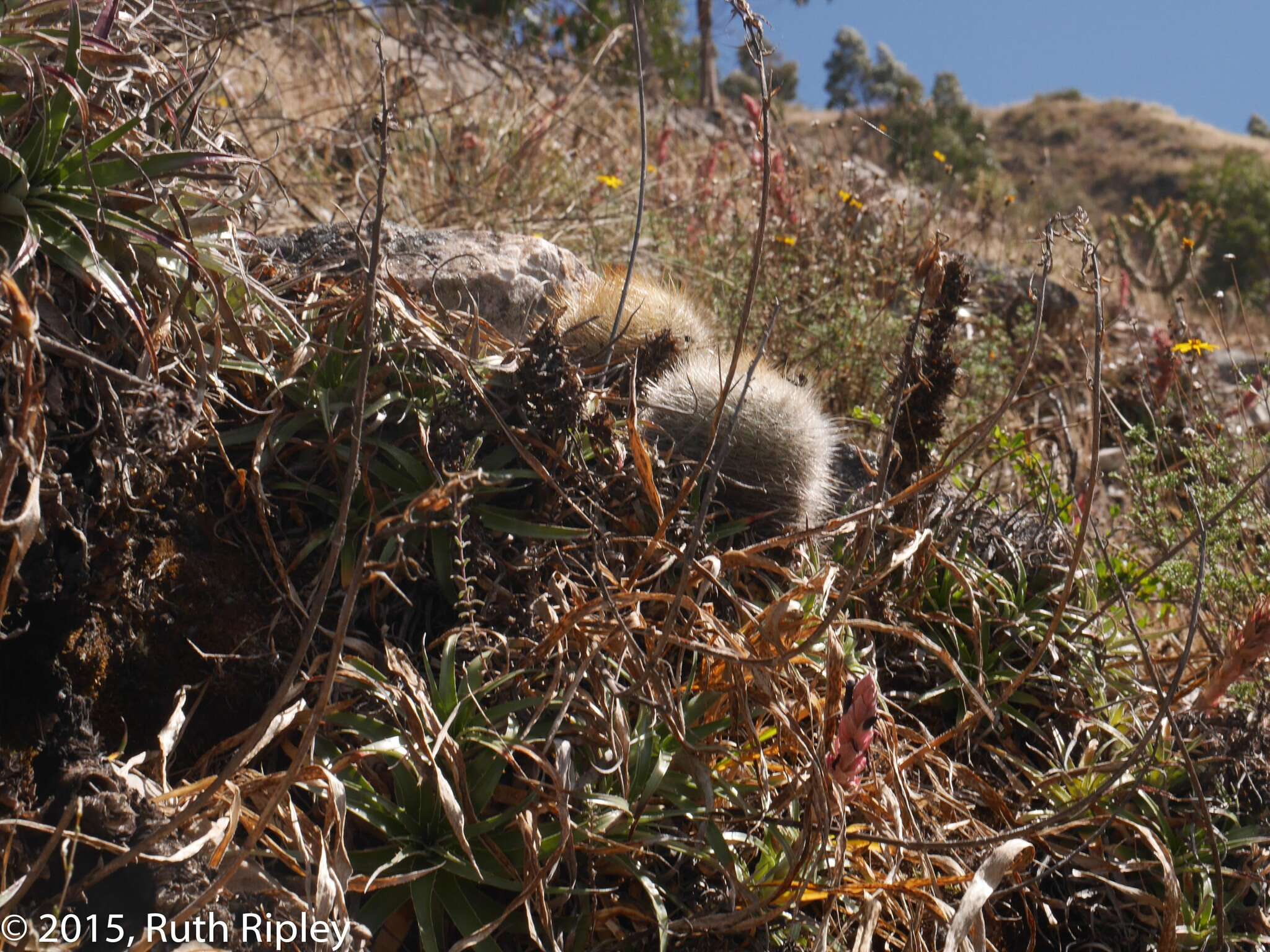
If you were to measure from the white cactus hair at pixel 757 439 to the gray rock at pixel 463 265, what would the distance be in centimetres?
47

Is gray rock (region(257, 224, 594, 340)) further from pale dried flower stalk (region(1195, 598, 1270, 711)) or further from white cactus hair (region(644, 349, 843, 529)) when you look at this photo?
pale dried flower stalk (region(1195, 598, 1270, 711))

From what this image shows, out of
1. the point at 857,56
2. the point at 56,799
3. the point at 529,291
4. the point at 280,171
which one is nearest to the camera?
the point at 56,799

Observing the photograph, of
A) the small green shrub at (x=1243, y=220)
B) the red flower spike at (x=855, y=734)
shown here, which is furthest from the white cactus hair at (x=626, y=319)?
the small green shrub at (x=1243, y=220)

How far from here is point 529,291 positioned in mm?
3029

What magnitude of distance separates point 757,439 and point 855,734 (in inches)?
39.3

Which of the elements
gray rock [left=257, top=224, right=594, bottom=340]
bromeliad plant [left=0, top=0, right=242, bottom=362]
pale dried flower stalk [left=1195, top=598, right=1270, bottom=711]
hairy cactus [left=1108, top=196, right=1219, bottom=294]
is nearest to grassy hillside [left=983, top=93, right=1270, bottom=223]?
hairy cactus [left=1108, top=196, right=1219, bottom=294]

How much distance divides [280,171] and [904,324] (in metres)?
3.04

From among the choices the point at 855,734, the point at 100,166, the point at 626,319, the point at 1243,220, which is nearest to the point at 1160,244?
the point at 626,319

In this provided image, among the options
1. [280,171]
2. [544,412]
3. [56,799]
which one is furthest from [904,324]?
[56,799]

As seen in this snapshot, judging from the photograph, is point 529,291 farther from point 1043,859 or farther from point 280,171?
point 280,171

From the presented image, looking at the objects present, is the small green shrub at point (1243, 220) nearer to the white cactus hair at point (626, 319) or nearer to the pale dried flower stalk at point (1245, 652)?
the white cactus hair at point (626, 319)

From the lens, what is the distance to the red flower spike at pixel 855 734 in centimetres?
173

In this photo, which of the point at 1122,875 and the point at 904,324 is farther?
the point at 904,324

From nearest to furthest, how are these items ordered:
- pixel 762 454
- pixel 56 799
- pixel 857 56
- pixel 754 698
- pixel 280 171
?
pixel 56 799
pixel 754 698
pixel 762 454
pixel 280 171
pixel 857 56
